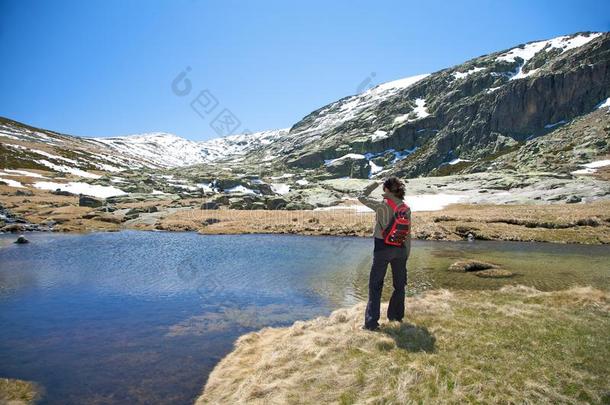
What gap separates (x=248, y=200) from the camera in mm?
80188

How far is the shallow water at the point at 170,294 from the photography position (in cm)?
1096

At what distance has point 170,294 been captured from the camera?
20.2 m

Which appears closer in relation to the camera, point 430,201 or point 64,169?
point 430,201

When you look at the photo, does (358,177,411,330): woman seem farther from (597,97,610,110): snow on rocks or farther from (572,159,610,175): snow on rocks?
(597,97,610,110): snow on rocks

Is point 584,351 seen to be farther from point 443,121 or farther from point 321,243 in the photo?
point 443,121

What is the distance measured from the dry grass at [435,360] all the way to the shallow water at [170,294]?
244 centimetres

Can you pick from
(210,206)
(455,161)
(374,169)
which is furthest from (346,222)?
(374,169)

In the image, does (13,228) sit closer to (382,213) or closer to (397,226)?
(382,213)

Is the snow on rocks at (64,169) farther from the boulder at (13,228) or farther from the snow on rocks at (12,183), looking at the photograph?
the boulder at (13,228)

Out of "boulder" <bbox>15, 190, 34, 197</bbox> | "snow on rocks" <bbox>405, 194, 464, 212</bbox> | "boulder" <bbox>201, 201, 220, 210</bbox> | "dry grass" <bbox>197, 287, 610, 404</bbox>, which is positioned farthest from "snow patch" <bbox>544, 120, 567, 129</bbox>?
"boulder" <bbox>15, 190, 34, 197</bbox>

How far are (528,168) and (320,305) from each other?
11312 cm

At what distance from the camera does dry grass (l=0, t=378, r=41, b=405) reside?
30.6 ft

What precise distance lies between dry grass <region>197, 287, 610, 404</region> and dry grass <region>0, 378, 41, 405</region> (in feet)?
14.5

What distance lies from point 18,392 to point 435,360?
10.6 meters
